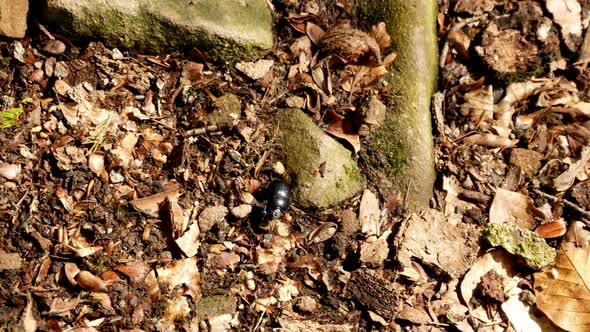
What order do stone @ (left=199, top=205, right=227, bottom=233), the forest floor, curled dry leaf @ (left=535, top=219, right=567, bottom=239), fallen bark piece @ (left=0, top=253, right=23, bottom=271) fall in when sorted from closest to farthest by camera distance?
1. fallen bark piece @ (left=0, top=253, right=23, bottom=271)
2. the forest floor
3. stone @ (left=199, top=205, right=227, bottom=233)
4. curled dry leaf @ (left=535, top=219, right=567, bottom=239)

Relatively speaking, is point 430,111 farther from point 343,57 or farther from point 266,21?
point 266,21

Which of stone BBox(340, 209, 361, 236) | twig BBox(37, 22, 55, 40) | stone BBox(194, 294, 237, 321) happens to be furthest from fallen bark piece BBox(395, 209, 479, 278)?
twig BBox(37, 22, 55, 40)

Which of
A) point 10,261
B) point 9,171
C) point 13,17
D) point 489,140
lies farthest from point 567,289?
point 13,17

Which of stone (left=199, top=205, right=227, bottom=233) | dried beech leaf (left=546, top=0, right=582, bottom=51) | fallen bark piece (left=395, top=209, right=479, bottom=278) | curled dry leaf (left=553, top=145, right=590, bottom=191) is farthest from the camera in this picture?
dried beech leaf (left=546, top=0, right=582, bottom=51)

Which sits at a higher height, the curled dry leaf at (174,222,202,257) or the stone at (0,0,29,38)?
the stone at (0,0,29,38)

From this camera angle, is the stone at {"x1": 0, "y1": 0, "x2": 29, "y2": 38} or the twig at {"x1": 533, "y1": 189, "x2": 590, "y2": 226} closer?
the stone at {"x1": 0, "y1": 0, "x2": 29, "y2": 38}

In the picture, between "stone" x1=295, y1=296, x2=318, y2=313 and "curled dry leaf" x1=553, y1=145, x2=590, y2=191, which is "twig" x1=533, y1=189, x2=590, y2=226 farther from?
"stone" x1=295, y1=296, x2=318, y2=313

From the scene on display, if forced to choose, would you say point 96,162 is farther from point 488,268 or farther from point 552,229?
point 552,229
